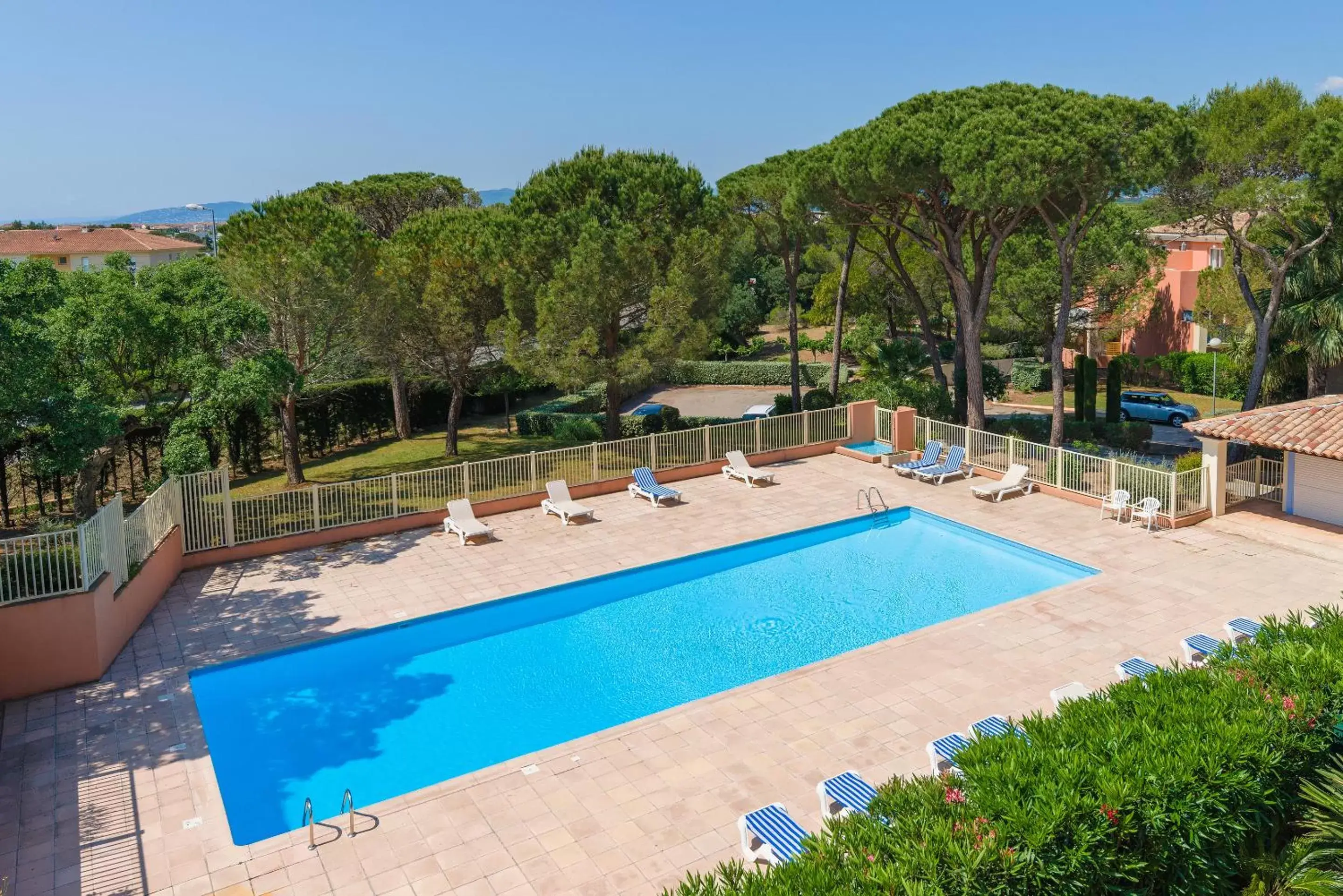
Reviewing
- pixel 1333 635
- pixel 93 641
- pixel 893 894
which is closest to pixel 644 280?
pixel 93 641

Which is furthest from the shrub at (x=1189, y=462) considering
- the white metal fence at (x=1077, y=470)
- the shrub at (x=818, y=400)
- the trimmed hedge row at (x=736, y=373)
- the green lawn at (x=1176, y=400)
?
the trimmed hedge row at (x=736, y=373)

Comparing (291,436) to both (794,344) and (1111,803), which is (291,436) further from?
(1111,803)

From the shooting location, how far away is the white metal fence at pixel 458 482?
17.5m

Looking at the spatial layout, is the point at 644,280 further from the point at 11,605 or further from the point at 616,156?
the point at 11,605

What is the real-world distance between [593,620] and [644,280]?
10610 millimetres

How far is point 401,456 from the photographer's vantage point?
2789cm

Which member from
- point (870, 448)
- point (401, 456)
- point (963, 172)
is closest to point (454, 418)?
point (401, 456)

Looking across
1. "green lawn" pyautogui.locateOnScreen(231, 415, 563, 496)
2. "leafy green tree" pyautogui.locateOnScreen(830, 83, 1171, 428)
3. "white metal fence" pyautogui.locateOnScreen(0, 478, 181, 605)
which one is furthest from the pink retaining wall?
"leafy green tree" pyautogui.locateOnScreen(830, 83, 1171, 428)

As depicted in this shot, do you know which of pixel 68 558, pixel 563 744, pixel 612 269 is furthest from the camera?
pixel 612 269

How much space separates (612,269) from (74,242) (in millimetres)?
61571

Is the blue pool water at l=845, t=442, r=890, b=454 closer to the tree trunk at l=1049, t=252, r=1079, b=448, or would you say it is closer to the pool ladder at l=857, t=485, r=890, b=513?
the pool ladder at l=857, t=485, r=890, b=513

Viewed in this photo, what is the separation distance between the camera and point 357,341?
23.4 metres

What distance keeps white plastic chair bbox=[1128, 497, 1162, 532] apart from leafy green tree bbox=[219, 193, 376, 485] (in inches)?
657

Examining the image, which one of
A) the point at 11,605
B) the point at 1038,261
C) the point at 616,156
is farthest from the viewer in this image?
the point at 1038,261
